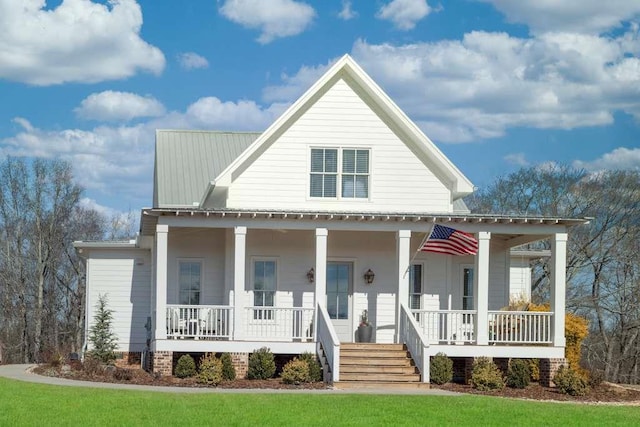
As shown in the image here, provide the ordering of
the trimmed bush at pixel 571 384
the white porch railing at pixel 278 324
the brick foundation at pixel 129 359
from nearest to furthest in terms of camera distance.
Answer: the trimmed bush at pixel 571 384 < the white porch railing at pixel 278 324 < the brick foundation at pixel 129 359

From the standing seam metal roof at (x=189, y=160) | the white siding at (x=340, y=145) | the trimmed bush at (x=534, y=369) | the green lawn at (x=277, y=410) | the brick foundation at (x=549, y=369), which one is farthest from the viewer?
the standing seam metal roof at (x=189, y=160)

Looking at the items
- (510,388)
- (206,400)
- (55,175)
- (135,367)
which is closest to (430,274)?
(510,388)

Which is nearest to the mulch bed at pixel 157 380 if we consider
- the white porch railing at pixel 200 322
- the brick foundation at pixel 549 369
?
the white porch railing at pixel 200 322

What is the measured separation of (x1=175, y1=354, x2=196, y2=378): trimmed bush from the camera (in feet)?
82.0

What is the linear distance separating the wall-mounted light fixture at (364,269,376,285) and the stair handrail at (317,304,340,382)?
3.17m

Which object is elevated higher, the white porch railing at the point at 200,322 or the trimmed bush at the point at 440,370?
the white porch railing at the point at 200,322

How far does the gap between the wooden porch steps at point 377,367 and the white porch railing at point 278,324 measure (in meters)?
1.65

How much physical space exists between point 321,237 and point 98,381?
6.40m

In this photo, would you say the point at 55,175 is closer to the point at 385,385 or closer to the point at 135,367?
the point at 135,367

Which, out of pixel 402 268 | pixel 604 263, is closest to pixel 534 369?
pixel 402 268

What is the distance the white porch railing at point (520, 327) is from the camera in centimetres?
2623

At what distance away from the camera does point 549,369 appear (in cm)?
2608

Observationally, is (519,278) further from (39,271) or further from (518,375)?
(39,271)

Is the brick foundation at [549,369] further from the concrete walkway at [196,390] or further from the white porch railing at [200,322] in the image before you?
the white porch railing at [200,322]
